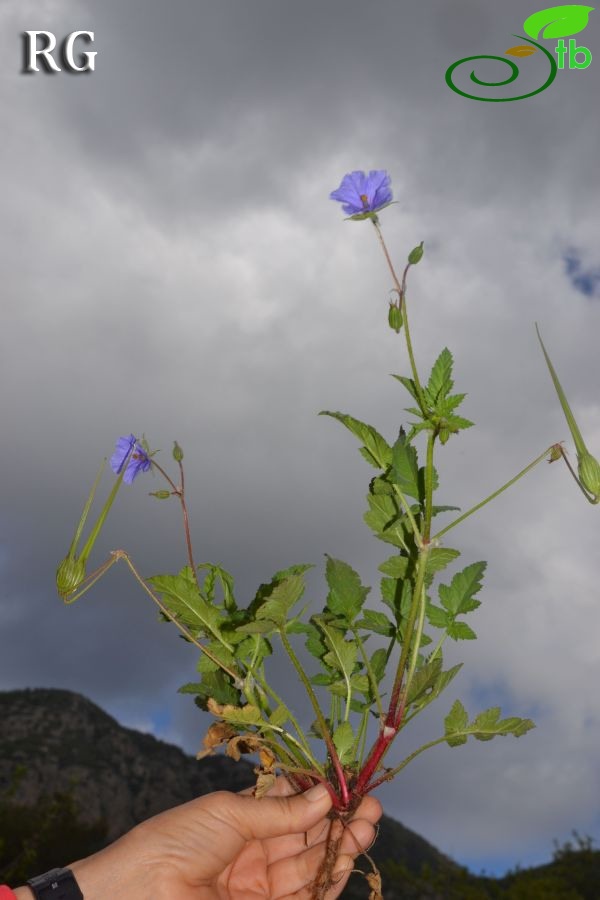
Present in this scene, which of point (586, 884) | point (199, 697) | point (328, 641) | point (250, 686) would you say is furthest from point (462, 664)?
point (586, 884)

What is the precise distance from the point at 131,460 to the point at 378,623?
3.28ft

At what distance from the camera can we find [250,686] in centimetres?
260

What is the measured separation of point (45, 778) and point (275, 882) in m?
9.02

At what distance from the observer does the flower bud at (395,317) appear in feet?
7.33

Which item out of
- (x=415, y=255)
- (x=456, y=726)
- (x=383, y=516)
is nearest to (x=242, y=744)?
(x=456, y=726)

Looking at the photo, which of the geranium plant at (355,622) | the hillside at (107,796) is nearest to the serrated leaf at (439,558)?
the geranium plant at (355,622)

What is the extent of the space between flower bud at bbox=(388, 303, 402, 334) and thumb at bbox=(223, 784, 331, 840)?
143 centimetres

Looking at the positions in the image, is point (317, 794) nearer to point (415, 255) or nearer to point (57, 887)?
point (57, 887)

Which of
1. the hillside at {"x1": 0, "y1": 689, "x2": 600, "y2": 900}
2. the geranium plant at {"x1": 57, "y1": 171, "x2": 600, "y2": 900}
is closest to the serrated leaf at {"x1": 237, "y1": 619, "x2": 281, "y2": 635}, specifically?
the geranium plant at {"x1": 57, "y1": 171, "x2": 600, "y2": 900}

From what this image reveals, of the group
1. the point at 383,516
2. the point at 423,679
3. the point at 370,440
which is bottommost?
the point at 423,679

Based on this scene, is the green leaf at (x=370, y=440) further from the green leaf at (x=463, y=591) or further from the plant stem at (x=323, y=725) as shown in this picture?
the plant stem at (x=323, y=725)

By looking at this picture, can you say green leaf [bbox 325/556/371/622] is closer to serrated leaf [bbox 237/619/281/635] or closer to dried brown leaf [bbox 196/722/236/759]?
serrated leaf [bbox 237/619/281/635]

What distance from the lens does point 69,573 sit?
2.44 m

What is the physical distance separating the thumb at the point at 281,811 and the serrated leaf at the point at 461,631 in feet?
2.06
